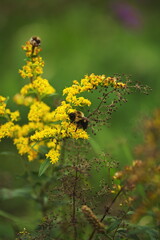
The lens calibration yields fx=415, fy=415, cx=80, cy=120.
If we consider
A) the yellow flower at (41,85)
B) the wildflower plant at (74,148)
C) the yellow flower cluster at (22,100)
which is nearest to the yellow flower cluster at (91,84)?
the wildflower plant at (74,148)

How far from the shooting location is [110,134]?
4711 mm

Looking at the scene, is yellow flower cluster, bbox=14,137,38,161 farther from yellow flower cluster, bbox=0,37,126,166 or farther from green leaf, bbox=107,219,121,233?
green leaf, bbox=107,219,121,233

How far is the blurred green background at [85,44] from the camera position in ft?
16.8

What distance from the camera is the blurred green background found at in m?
5.12

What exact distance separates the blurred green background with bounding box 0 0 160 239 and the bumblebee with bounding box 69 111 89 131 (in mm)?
2224

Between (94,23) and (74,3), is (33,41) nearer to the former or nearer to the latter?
(94,23)

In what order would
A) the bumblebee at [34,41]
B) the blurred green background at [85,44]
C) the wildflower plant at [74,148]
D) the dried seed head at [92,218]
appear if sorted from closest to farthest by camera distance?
the dried seed head at [92,218] < the wildflower plant at [74,148] < the bumblebee at [34,41] < the blurred green background at [85,44]

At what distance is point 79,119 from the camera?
73.6 inches

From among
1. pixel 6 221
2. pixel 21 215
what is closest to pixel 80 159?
pixel 6 221

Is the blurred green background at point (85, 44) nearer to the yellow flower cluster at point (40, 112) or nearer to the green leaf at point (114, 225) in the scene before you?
the yellow flower cluster at point (40, 112)

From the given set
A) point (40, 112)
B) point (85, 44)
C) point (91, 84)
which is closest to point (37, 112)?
point (40, 112)

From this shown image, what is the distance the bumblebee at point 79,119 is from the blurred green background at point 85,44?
222 centimetres

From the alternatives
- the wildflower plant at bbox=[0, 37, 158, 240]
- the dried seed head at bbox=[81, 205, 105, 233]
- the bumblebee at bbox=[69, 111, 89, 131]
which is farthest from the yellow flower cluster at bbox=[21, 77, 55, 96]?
the dried seed head at bbox=[81, 205, 105, 233]

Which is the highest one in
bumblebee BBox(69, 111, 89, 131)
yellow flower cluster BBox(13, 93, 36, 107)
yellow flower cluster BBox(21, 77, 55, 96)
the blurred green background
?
the blurred green background
